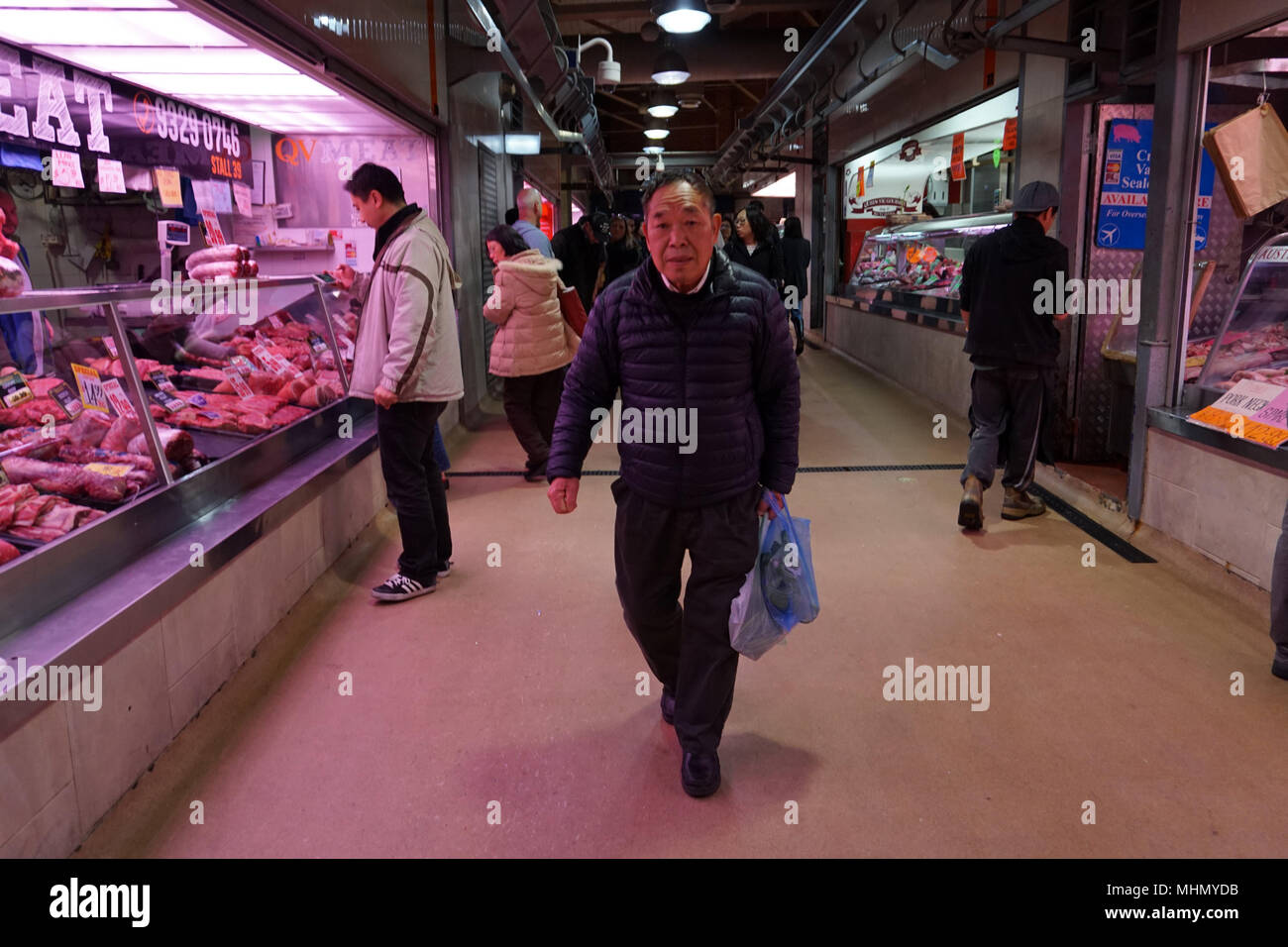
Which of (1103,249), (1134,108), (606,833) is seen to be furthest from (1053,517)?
(606,833)

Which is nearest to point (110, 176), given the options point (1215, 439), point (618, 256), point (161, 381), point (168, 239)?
point (168, 239)

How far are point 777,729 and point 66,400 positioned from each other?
108 inches

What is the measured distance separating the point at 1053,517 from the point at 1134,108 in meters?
2.64

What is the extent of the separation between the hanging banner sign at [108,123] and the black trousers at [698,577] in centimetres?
439

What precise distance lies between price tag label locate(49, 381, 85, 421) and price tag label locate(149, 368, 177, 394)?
0.63 meters

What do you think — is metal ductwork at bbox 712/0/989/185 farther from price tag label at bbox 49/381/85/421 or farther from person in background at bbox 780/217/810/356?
price tag label at bbox 49/381/85/421

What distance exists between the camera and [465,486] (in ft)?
21.2

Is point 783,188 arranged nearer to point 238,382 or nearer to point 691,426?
point 238,382

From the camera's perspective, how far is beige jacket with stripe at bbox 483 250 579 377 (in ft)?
19.7

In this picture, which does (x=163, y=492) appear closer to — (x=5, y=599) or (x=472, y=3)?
(x=5, y=599)

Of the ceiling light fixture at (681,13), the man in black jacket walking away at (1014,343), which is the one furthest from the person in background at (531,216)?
the man in black jacket walking away at (1014,343)

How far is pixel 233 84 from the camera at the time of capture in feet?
17.7

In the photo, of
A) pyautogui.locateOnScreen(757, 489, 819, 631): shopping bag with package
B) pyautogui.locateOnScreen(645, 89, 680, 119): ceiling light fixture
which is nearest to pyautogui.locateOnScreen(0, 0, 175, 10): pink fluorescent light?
pyautogui.locateOnScreen(757, 489, 819, 631): shopping bag with package

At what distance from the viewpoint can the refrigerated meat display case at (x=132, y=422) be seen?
112 inches
